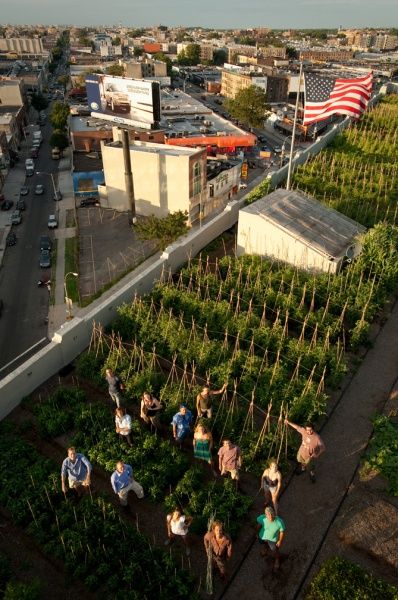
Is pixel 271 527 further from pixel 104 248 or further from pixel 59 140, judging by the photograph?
pixel 59 140

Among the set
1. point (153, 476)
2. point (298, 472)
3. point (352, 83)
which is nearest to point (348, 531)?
point (298, 472)

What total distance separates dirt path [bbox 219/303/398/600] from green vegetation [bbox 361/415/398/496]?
501 millimetres

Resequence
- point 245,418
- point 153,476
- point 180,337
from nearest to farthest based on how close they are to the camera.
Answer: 1. point 153,476
2. point 245,418
3. point 180,337

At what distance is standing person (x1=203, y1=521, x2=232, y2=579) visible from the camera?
766 centimetres

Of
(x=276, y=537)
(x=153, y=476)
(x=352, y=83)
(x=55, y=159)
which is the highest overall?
(x=352, y=83)

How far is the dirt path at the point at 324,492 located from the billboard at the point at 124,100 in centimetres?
2515

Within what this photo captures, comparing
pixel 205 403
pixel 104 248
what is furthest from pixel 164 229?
pixel 205 403

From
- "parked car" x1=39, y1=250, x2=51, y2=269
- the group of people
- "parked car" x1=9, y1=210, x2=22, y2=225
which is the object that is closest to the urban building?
"parked car" x1=9, y1=210, x2=22, y2=225

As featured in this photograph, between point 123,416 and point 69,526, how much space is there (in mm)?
2729

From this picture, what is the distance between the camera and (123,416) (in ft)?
35.1

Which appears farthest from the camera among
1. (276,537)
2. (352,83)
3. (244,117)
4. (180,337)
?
(244,117)

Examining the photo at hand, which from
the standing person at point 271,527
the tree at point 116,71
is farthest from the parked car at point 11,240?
the tree at point 116,71

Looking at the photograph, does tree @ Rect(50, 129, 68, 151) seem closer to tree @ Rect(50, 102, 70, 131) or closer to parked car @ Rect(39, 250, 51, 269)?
tree @ Rect(50, 102, 70, 131)

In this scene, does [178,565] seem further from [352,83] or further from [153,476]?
[352,83]
